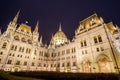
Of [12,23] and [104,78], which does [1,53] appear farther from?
[104,78]

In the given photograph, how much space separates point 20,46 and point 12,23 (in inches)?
652

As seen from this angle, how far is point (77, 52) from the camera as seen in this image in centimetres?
3544

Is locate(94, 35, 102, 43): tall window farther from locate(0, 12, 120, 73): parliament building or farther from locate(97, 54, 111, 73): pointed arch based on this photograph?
locate(97, 54, 111, 73): pointed arch

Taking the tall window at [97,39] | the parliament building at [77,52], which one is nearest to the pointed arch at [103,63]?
the parliament building at [77,52]

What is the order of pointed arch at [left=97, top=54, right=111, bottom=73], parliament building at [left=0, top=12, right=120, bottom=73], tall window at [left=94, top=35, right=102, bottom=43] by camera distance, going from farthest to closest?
tall window at [left=94, top=35, right=102, bottom=43]
parliament building at [left=0, top=12, right=120, bottom=73]
pointed arch at [left=97, top=54, right=111, bottom=73]

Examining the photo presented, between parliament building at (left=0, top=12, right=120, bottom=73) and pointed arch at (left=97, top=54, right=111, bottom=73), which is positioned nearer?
pointed arch at (left=97, top=54, right=111, bottom=73)

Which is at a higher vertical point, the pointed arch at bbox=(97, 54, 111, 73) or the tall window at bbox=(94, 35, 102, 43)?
the tall window at bbox=(94, 35, 102, 43)

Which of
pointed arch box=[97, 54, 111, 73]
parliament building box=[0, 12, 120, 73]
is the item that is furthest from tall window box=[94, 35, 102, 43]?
pointed arch box=[97, 54, 111, 73]

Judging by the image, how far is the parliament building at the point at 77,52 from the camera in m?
27.7

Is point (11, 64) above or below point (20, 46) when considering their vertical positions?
below

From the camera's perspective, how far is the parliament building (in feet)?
91.0

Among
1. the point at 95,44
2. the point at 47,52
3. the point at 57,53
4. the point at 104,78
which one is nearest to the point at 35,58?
the point at 47,52

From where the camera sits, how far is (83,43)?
34.8 meters

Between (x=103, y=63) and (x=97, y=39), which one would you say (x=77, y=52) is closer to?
(x=97, y=39)
